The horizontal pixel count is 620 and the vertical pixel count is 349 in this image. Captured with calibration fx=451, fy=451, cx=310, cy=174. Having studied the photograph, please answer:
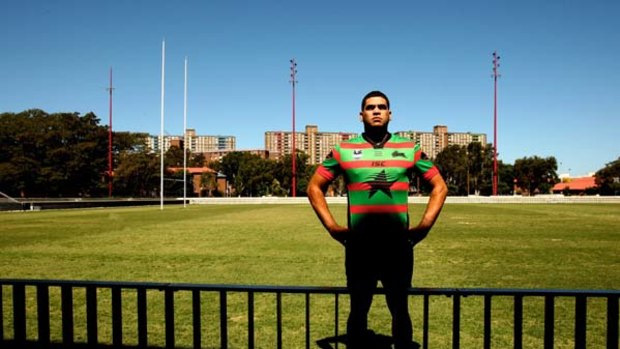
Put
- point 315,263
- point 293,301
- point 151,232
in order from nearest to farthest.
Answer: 1. point 293,301
2. point 315,263
3. point 151,232

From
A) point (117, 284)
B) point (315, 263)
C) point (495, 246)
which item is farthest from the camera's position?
point (495, 246)

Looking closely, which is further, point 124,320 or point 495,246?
point 495,246

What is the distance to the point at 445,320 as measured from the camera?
5879mm

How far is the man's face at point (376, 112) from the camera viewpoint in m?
2.93

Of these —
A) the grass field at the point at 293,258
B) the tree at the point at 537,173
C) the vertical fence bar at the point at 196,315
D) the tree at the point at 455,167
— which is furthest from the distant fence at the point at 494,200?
the vertical fence bar at the point at 196,315

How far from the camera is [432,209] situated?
282 centimetres

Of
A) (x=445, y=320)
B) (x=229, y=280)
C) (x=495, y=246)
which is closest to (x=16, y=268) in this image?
(x=229, y=280)

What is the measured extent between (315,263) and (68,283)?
7.42 meters

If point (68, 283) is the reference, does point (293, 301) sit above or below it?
below

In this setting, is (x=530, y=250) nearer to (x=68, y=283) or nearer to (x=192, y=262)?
(x=192, y=262)

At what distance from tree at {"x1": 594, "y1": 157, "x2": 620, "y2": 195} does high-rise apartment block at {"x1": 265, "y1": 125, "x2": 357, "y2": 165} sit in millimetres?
109041

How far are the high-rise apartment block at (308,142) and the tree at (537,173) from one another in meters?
95.6

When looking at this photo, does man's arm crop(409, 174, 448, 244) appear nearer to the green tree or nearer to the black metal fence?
the black metal fence

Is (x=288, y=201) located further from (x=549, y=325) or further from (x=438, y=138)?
(x=438, y=138)
